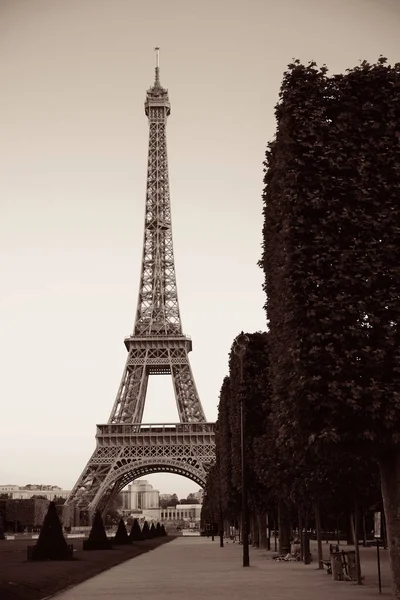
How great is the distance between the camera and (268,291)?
22.8 metres

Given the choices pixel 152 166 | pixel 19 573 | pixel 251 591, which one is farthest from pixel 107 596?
pixel 152 166

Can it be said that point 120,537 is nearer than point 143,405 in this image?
Yes

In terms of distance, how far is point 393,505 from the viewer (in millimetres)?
16688

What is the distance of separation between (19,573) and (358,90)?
18385 mm

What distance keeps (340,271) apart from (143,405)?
8316 centimetres

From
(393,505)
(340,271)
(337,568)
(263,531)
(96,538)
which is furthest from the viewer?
(263,531)

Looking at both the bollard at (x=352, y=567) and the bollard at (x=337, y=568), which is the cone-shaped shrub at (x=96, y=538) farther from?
the bollard at (x=352, y=567)

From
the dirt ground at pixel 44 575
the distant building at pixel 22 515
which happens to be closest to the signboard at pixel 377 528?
the dirt ground at pixel 44 575

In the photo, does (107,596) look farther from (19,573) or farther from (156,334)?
(156,334)

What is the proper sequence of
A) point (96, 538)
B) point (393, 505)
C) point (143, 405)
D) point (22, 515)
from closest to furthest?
point (393, 505) < point (96, 538) < point (143, 405) < point (22, 515)

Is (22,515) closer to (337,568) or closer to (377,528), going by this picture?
(337,568)

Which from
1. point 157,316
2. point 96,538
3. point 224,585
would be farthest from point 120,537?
point 157,316

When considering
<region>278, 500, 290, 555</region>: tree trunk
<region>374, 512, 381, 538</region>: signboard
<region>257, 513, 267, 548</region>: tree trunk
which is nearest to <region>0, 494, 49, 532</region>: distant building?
<region>257, 513, 267, 548</region>: tree trunk

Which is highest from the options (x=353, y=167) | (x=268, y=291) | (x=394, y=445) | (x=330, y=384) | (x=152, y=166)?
(x=152, y=166)
